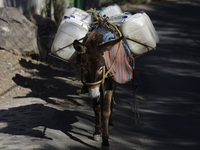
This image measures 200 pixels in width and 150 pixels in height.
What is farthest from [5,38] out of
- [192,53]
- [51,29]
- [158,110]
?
[192,53]

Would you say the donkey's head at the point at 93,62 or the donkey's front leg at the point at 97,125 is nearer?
the donkey's head at the point at 93,62

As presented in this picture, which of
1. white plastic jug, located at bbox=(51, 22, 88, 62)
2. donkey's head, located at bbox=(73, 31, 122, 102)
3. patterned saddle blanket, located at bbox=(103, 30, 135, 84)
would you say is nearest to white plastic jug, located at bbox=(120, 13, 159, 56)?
patterned saddle blanket, located at bbox=(103, 30, 135, 84)

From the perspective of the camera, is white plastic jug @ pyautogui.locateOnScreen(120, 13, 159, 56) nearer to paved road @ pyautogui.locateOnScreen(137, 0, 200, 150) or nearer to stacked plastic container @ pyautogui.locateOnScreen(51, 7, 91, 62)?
stacked plastic container @ pyautogui.locateOnScreen(51, 7, 91, 62)

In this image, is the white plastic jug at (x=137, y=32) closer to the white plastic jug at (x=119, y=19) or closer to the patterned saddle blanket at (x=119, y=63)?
the white plastic jug at (x=119, y=19)

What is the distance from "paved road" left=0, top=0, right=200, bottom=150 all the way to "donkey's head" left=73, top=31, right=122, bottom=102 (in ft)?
3.95

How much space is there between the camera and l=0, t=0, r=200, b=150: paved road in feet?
19.3

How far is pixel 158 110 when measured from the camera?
27.0ft

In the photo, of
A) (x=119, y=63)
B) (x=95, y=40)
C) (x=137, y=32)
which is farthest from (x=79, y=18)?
(x=95, y=40)

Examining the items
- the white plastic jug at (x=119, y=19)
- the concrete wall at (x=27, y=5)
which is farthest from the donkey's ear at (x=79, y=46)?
the concrete wall at (x=27, y=5)

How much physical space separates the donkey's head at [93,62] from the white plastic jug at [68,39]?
1.51 meters

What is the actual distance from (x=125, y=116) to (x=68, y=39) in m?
2.37

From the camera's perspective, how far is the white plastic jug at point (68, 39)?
667cm

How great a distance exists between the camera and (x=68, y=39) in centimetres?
670

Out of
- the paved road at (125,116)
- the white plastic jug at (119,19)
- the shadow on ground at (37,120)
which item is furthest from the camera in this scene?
the white plastic jug at (119,19)
